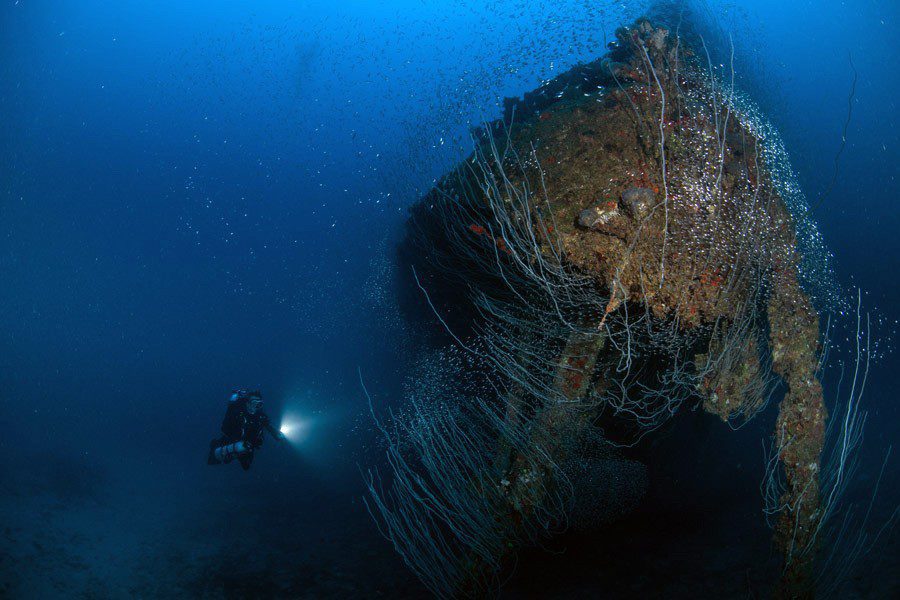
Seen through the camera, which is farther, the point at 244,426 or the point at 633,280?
the point at 244,426

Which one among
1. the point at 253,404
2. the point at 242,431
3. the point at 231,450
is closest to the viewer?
the point at 231,450

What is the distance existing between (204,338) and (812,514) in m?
106

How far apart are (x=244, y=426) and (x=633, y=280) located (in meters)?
10.7

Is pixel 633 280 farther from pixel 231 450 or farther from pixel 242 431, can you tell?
pixel 242 431

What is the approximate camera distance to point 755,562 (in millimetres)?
5516

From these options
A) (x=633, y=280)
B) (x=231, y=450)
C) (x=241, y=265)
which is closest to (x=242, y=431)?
(x=231, y=450)

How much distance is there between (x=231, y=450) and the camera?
9836 mm

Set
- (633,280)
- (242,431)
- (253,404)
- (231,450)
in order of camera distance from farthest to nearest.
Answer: (242,431)
(253,404)
(231,450)
(633,280)

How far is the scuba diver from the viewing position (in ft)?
32.1

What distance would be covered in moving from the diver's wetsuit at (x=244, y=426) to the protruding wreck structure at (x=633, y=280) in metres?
7.77

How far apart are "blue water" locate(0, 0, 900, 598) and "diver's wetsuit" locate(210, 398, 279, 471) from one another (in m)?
2.14

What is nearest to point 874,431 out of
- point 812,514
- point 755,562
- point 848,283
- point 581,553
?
point 755,562


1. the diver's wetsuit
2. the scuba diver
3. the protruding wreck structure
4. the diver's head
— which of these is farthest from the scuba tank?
the protruding wreck structure

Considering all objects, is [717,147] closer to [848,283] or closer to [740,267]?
[740,267]
